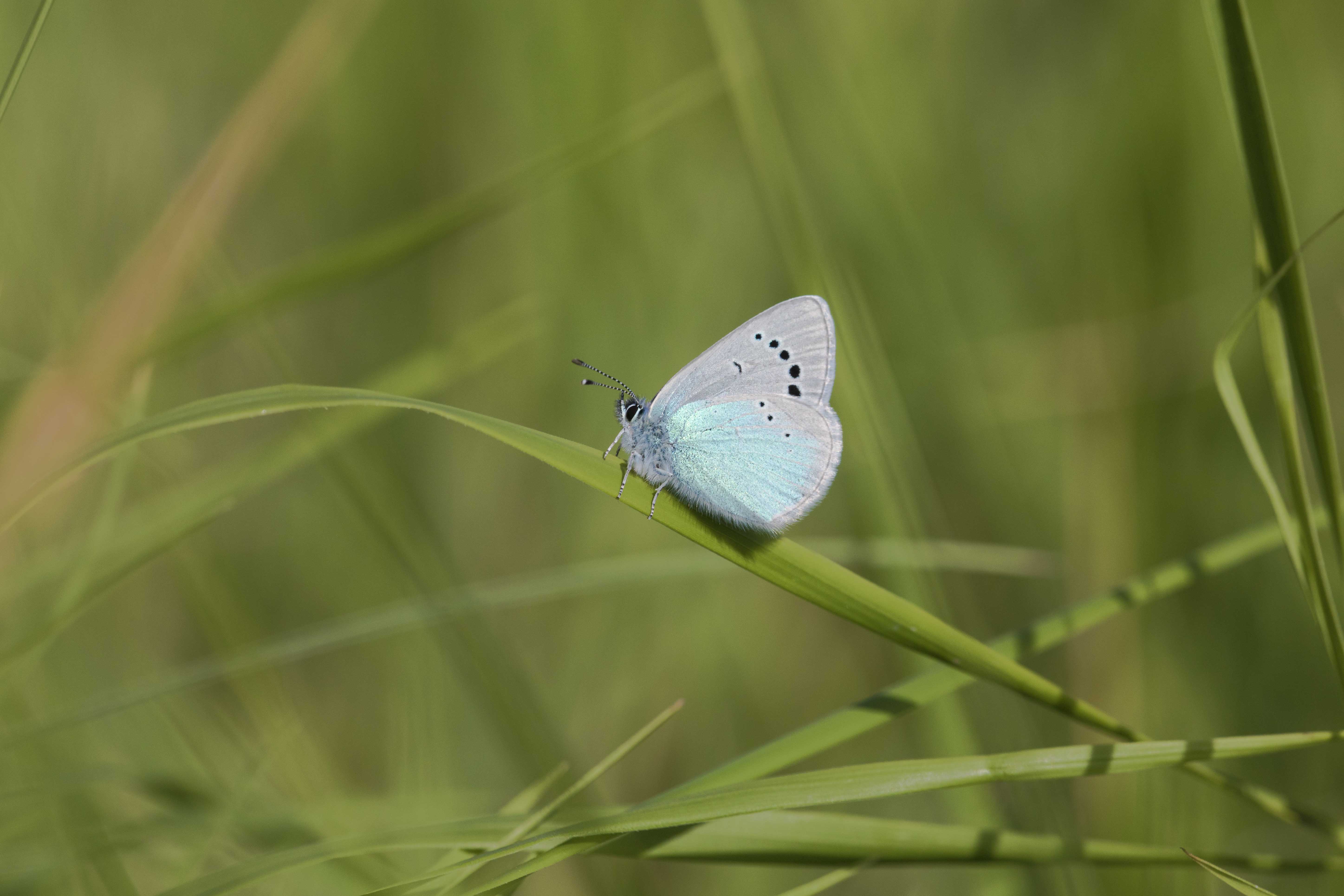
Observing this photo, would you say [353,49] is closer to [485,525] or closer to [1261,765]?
[485,525]

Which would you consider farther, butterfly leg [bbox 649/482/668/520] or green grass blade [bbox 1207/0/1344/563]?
butterfly leg [bbox 649/482/668/520]

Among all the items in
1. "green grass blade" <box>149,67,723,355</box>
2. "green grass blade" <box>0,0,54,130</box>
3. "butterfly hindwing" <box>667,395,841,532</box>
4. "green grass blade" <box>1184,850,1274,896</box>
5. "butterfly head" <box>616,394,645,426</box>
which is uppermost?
"green grass blade" <box>149,67,723,355</box>

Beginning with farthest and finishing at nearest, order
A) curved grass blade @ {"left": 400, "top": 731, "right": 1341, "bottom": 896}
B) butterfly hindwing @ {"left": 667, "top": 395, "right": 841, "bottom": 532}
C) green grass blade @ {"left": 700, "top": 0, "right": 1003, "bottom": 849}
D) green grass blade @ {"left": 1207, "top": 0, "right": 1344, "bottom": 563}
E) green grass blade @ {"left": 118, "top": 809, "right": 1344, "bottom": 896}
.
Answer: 1. green grass blade @ {"left": 700, "top": 0, "right": 1003, "bottom": 849}
2. butterfly hindwing @ {"left": 667, "top": 395, "right": 841, "bottom": 532}
3. green grass blade @ {"left": 118, "top": 809, "right": 1344, "bottom": 896}
4. green grass blade @ {"left": 1207, "top": 0, "right": 1344, "bottom": 563}
5. curved grass blade @ {"left": 400, "top": 731, "right": 1341, "bottom": 896}

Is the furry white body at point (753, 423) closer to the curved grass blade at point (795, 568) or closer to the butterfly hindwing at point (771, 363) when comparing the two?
the butterfly hindwing at point (771, 363)

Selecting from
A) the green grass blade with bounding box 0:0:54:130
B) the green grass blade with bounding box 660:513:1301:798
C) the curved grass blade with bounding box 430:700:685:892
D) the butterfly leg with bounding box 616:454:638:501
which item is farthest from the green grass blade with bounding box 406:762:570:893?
the green grass blade with bounding box 0:0:54:130

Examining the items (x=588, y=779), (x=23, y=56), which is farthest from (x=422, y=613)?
(x=23, y=56)

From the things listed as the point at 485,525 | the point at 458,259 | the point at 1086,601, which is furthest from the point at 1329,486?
the point at 458,259

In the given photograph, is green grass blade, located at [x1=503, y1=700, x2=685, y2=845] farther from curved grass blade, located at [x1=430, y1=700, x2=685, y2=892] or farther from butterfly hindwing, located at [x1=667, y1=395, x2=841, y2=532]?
butterfly hindwing, located at [x1=667, y1=395, x2=841, y2=532]
